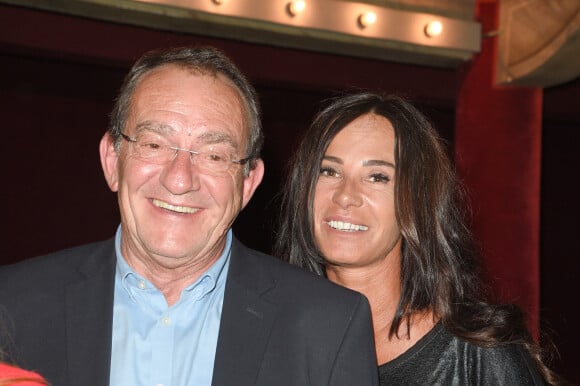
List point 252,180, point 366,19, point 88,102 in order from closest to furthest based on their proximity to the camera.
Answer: point 252,180, point 366,19, point 88,102

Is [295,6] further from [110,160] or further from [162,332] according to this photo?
[162,332]

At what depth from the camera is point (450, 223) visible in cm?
238

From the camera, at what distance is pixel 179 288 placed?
180 cm

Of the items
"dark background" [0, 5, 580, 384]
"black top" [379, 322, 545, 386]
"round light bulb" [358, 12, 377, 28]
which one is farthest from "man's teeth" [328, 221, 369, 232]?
"round light bulb" [358, 12, 377, 28]

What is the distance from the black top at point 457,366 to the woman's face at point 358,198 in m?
0.29

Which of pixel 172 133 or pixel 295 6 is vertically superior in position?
pixel 295 6

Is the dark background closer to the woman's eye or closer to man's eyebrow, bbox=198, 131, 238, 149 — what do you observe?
the woman's eye

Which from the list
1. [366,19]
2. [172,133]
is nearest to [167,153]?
[172,133]

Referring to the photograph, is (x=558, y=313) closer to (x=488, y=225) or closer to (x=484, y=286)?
(x=488, y=225)

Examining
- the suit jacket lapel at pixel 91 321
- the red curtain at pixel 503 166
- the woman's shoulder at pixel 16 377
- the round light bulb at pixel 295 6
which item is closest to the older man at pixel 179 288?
the suit jacket lapel at pixel 91 321

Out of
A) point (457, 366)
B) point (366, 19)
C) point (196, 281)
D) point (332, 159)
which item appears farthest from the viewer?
point (366, 19)

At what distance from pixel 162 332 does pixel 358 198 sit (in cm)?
73

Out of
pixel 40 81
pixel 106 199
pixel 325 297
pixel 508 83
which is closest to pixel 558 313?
pixel 508 83

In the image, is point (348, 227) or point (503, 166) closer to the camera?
point (348, 227)
